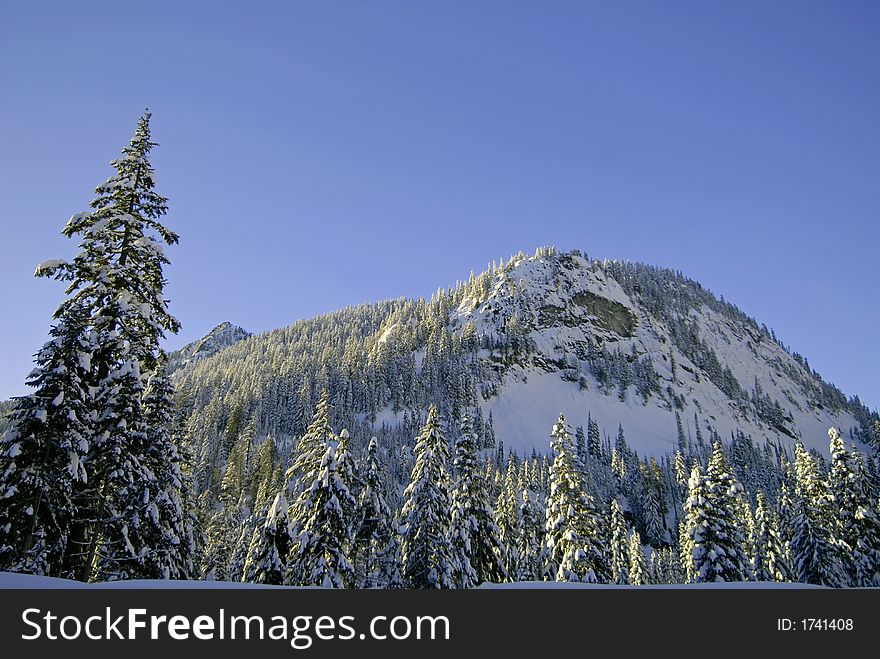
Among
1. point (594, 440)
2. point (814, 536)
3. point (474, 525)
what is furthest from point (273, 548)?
point (594, 440)

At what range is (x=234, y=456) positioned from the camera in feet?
300

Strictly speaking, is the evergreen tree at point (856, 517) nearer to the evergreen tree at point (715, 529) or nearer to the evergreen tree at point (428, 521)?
the evergreen tree at point (715, 529)

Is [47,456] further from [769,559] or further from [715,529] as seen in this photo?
[769,559]

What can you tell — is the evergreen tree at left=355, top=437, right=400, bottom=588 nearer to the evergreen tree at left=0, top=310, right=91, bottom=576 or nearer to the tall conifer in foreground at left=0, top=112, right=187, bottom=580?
the tall conifer in foreground at left=0, top=112, right=187, bottom=580

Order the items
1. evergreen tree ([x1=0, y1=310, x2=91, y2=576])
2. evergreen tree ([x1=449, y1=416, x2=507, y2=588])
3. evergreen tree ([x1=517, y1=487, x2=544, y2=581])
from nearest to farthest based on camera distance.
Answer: evergreen tree ([x1=0, y1=310, x2=91, y2=576]) → evergreen tree ([x1=449, y1=416, x2=507, y2=588]) → evergreen tree ([x1=517, y1=487, x2=544, y2=581])

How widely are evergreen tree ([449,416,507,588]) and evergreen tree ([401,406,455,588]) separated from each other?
2.12 ft

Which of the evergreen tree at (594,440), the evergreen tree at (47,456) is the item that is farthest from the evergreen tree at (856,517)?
the evergreen tree at (594,440)

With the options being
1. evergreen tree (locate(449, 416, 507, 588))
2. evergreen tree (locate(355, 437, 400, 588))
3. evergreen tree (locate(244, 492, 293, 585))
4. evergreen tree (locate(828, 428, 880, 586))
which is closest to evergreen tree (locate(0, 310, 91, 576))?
evergreen tree (locate(244, 492, 293, 585))

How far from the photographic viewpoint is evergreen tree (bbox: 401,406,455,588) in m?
Result: 25.5

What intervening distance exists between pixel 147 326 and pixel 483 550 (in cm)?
2039

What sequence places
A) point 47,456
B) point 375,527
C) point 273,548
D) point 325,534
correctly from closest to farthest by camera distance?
point 47,456 → point 325,534 → point 273,548 → point 375,527

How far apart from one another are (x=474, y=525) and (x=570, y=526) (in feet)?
22.2

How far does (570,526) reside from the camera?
104 feet
